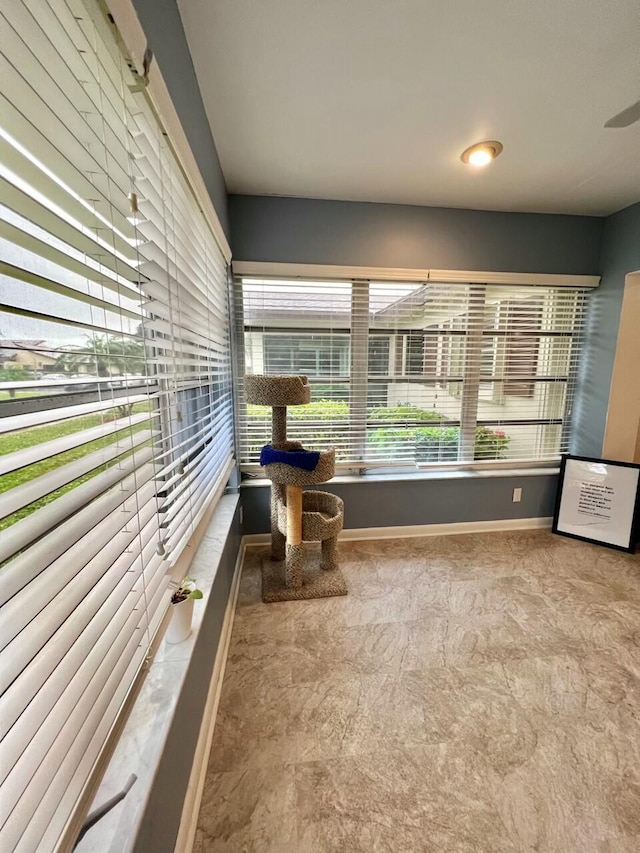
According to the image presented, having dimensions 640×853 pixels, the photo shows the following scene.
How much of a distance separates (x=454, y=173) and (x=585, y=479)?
2396 millimetres

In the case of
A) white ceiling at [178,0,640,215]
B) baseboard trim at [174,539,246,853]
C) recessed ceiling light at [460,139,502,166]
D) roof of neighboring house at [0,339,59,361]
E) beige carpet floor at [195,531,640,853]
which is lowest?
beige carpet floor at [195,531,640,853]

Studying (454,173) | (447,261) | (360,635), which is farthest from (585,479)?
(454,173)

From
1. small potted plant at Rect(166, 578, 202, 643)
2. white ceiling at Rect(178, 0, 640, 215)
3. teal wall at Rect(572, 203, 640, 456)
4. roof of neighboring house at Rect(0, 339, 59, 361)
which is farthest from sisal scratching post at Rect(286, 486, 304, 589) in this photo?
teal wall at Rect(572, 203, 640, 456)

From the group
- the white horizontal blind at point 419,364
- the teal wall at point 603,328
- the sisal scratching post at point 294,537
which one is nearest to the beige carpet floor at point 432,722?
the sisal scratching post at point 294,537

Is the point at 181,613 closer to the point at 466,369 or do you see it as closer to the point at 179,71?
the point at 179,71

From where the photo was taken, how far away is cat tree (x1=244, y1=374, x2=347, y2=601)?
1770mm

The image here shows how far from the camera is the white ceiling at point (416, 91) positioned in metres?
1.07

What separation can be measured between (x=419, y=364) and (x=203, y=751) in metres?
2.40

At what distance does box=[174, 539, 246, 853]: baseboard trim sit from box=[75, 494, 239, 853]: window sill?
0.42 feet

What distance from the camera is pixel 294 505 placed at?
6.21ft

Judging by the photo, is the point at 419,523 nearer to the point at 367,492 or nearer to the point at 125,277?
the point at 367,492

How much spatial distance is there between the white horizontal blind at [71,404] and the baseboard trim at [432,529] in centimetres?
168

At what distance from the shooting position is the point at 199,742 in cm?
108

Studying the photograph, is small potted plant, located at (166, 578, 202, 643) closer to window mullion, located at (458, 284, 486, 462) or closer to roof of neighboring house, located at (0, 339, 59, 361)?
roof of neighboring house, located at (0, 339, 59, 361)
